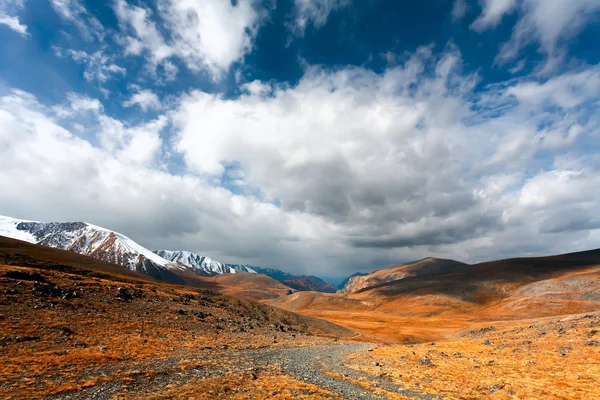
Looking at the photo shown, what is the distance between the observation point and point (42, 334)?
28.6 meters

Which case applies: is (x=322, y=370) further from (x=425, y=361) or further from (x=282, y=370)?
(x=425, y=361)

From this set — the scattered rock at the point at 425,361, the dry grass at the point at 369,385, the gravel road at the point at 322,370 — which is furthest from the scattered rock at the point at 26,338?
the scattered rock at the point at 425,361

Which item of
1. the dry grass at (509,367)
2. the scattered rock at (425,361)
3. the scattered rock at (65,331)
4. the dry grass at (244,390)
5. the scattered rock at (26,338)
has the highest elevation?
the scattered rock at (26,338)

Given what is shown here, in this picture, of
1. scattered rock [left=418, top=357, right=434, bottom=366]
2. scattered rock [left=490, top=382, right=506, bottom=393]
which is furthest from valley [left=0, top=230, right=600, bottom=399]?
scattered rock [left=418, top=357, right=434, bottom=366]

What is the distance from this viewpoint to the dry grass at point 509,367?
2034 cm

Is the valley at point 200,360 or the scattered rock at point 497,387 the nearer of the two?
the valley at point 200,360

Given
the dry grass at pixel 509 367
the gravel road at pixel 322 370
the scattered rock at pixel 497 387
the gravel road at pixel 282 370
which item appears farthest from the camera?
the scattered rock at pixel 497 387

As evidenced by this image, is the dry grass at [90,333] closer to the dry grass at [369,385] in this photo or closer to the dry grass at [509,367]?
the dry grass at [369,385]

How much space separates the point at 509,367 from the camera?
88.8ft

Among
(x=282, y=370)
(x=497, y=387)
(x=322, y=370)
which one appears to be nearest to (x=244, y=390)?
(x=282, y=370)

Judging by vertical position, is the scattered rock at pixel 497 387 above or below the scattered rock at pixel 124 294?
below

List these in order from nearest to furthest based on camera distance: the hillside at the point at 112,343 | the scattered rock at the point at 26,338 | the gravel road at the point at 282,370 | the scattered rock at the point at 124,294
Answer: the gravel road at the point at 282,370 < the hillside at the point at 112,343 < the scattered rock at the point at 26,338 < the scattered rock at the point at 124,294

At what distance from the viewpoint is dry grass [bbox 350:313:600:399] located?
20.3 metres

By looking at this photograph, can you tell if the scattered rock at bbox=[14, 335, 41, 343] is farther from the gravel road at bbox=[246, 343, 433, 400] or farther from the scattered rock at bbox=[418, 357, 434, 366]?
the scattered rock at bbox=[418, 357, 434, 366]
